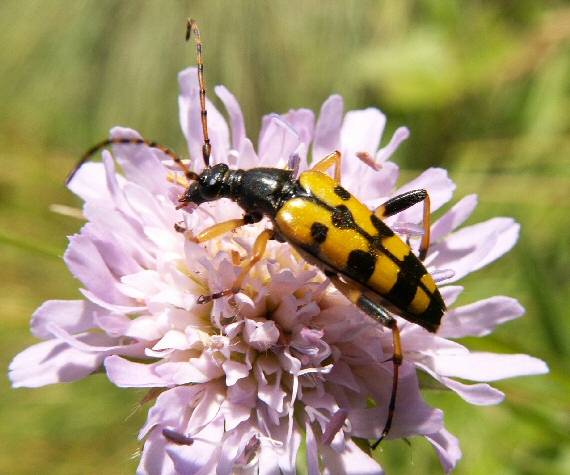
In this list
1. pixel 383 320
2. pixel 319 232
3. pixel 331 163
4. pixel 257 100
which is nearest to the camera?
pixel 383 320

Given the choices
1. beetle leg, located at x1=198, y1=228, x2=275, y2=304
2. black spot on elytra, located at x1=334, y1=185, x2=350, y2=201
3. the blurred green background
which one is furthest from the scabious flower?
the blurred green background

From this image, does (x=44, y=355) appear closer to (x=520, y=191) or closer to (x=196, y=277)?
(x=196, y=277)

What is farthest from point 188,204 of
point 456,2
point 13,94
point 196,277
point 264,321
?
point 456,2

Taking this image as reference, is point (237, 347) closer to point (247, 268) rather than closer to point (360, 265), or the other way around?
point (247, 268)

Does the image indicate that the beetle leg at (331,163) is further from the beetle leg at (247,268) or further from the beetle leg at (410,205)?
the beetle leg at (247,268)

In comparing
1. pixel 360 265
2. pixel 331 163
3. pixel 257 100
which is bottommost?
pixel 360 265

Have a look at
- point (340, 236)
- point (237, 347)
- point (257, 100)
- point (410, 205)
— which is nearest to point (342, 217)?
point (340, 236)

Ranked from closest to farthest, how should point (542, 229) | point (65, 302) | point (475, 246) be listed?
point (65, 302) → point (475, 246) → point (542, 229)
